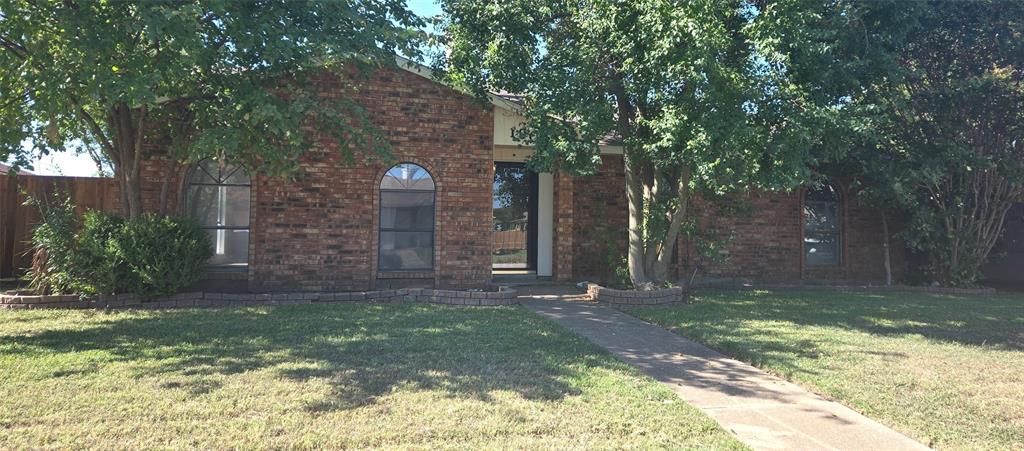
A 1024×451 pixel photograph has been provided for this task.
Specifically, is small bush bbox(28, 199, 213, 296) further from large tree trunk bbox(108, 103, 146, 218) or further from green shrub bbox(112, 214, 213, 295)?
large tree trunk bbox(108, 103, 146, 218)

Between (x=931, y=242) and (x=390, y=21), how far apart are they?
11.3 m

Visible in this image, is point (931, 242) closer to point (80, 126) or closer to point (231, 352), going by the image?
point (231, 352)

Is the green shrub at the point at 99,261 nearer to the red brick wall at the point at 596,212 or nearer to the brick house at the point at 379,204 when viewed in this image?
the brick house at the point at 379,204

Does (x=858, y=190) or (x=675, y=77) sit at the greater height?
(x=675, y=77)

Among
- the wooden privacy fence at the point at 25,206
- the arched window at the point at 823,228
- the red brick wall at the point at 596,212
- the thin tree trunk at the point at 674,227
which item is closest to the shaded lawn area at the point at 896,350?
the thin tree trunk at the point at 674,227

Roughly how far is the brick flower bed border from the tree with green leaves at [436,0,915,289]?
88.9 inches

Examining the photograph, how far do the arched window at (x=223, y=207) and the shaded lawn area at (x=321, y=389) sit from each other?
271 cm

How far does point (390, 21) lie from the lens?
8359 millimetres

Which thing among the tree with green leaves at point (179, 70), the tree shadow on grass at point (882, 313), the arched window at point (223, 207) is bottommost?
the tree shadow on grass at point (882, 313)

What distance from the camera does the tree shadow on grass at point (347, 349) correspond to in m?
4.79

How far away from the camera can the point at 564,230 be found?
11.7 m

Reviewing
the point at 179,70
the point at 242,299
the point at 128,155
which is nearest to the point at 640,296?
the point at 242,299

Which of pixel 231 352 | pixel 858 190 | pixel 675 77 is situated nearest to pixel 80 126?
pixel 231 352

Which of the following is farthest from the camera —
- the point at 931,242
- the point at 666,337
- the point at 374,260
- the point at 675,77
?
the point at 931,242
